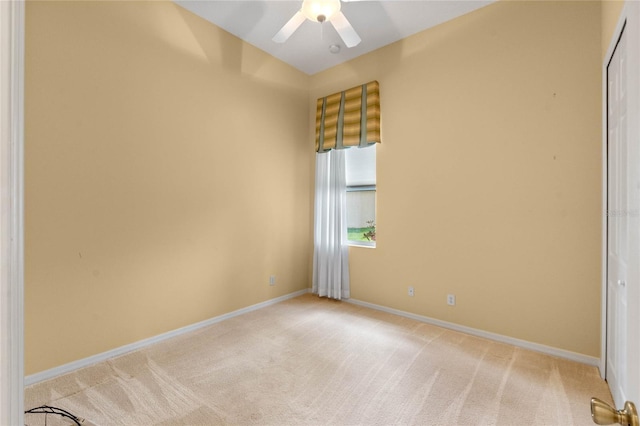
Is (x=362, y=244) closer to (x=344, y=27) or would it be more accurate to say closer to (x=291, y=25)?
(x=344, y=27)

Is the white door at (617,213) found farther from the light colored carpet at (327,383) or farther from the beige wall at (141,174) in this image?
the beige wall at (141,174)

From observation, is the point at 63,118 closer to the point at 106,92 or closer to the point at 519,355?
the point at 106,92

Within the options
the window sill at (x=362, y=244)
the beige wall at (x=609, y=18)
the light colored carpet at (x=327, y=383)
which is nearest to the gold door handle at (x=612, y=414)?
the light colored carpet at (x=327, y=383)

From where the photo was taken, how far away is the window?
3.88 m

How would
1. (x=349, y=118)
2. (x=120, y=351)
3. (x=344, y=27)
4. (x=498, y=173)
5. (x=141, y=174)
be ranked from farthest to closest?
(x=349, y=118) → (x=498, y=173) → (x=141, y=174) → (x=120, y=351) → (x=344, y=27)

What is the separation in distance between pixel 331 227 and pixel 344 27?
2355 mm

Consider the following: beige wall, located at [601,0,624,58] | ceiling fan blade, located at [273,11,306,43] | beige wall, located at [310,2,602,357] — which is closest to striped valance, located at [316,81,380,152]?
beige wall, located at [310,2,602,357]

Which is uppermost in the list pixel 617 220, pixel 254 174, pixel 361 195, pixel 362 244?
pixel 254 174

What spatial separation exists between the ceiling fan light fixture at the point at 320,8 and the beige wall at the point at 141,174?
1470mm

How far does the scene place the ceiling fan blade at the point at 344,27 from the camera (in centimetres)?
237

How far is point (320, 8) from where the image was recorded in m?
2.24

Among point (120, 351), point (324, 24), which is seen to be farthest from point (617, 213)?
point (120, 351)

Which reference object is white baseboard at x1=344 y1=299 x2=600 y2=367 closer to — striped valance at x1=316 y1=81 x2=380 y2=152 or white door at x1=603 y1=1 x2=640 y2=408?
white door at x1=603 y1=1 x2=640 y2=408

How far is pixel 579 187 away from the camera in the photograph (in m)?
2.49
